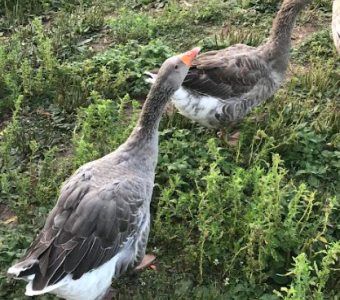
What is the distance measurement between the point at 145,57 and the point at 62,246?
10.7 ft

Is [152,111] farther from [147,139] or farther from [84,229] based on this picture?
[84,229]

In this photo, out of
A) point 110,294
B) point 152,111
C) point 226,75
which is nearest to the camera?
point 110,294

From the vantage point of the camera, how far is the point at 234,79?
16.0 feet

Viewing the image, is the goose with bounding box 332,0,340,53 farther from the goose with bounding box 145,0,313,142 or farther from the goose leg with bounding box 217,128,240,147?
the goose leg with bounding box 217,128,240,147

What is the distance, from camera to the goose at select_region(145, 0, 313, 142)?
15.9 feet

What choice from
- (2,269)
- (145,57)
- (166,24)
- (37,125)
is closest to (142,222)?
(2,269)

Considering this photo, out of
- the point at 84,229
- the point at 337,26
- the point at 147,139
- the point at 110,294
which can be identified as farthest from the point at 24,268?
the point at 337,26

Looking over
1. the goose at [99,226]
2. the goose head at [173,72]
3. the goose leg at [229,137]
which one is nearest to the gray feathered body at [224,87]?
the goose leg at [229,137]

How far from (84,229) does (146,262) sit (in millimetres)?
775

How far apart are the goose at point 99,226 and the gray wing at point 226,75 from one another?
982 mm

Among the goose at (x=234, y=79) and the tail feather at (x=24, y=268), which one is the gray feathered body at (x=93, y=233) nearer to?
the tail feather at (x=24, y=268)

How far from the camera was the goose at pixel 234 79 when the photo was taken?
4836 millimetres

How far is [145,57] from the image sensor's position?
607 cm

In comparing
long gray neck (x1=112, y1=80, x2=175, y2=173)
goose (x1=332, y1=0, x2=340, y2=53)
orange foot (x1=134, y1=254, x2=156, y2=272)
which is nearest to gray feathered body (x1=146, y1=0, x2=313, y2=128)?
long gray neck (x1=112, y1=80, x2=175, y2=173)
